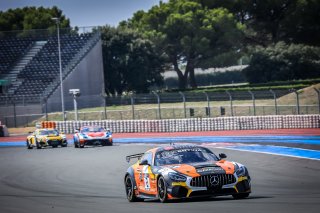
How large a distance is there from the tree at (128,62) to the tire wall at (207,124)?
86.4 ft

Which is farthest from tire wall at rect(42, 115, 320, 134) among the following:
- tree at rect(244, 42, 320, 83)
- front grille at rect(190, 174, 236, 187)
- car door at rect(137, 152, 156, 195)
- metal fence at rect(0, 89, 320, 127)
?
front grille at rect(190, 174, 236, 187)

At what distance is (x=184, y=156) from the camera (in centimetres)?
1623

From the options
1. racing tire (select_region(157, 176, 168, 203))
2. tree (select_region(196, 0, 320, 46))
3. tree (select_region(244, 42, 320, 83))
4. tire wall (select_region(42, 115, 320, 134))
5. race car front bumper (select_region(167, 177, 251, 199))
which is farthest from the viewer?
tree (select_region(196, 0, 320, 46))

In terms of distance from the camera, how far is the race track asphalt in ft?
46.2

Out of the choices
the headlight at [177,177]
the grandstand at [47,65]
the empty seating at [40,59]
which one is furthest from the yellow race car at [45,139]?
the headlight at [177,177]

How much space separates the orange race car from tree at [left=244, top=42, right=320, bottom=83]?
199 feet

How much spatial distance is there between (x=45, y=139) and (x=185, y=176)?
27.5 m

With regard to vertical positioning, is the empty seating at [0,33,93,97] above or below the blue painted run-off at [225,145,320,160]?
above

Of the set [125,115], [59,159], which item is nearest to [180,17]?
[125,115]

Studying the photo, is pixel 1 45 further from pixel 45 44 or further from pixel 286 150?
pixel 286 150

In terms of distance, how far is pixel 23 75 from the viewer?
71500mm

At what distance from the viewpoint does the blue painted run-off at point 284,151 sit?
28428 mm

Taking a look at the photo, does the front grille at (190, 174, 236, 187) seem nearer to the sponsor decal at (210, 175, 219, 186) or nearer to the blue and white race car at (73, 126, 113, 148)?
the sponsor decal at (210, 175, 219, 186)

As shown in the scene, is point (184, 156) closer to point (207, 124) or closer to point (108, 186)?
point (108, 186)
